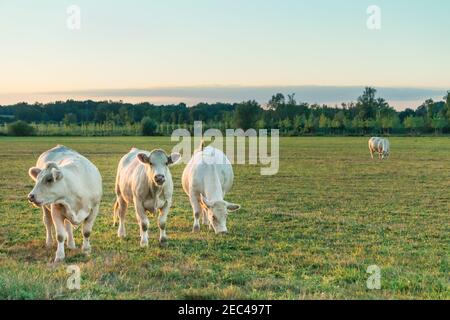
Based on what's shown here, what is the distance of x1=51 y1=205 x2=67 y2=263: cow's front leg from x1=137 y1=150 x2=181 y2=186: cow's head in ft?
5.89

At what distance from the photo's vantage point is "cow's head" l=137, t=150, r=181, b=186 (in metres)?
10.2

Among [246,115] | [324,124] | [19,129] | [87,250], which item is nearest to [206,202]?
[87,250]

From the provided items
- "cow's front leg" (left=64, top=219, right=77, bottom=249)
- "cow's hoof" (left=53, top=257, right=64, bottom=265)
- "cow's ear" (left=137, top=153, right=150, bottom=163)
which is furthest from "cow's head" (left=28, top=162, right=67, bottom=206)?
"cow's ear" (left=137, top=153, right=150, bottom=163)

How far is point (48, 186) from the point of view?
357 inches

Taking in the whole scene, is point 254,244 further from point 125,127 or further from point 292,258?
point 125,127

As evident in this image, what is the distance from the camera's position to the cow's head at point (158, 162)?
402 inches

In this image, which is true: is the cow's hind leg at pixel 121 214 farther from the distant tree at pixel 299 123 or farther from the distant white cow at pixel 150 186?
the distant tree at pixel 299 123

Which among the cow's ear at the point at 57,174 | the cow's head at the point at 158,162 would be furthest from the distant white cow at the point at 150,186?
the cow's ear at the point at 57,174

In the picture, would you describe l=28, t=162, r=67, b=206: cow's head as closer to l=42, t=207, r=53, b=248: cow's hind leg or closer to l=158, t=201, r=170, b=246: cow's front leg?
l=42, t=207, r=53, b=248: cow's hind leg

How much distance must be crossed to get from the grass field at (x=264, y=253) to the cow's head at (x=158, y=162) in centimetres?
132

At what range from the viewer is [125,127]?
123 m

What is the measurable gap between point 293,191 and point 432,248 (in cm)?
995

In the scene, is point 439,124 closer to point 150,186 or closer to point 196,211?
point 196,211

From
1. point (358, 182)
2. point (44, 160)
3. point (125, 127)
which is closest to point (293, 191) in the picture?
point (358, 182)
